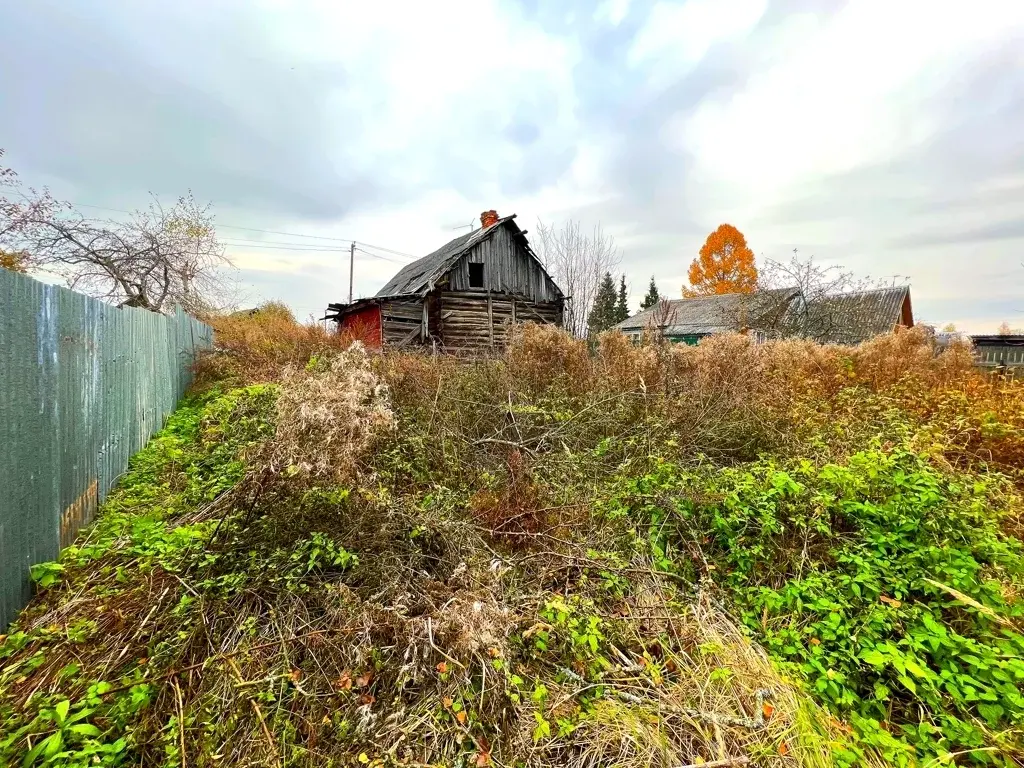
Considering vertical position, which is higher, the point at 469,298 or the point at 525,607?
the point at 469,298

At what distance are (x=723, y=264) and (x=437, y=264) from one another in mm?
25927

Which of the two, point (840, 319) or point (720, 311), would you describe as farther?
point (720, 311)

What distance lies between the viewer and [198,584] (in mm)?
2623

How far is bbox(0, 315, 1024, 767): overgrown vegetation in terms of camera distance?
6.42 ft

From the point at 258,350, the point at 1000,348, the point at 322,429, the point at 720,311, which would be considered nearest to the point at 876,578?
the point at 322,429

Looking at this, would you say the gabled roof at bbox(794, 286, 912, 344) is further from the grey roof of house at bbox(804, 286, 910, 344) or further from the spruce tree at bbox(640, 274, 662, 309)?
the spruce tree at bbox(640, 274, 662, 309)

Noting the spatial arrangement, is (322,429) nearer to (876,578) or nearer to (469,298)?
(876,578)

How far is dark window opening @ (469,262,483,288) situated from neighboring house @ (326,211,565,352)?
1.5 inches

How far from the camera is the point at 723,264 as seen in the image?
33312mm

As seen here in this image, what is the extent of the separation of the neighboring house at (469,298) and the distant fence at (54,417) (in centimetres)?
1024

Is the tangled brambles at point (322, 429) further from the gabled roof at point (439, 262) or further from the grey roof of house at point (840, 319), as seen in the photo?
the grey roof of house at point (840, 319)

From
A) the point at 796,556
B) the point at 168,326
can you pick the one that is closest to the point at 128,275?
the point at 168,326

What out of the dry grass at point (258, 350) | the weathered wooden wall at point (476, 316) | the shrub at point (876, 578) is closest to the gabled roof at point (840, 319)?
the weathered wooden wall at point (476, 316)

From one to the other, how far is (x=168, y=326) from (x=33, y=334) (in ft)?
15.9
